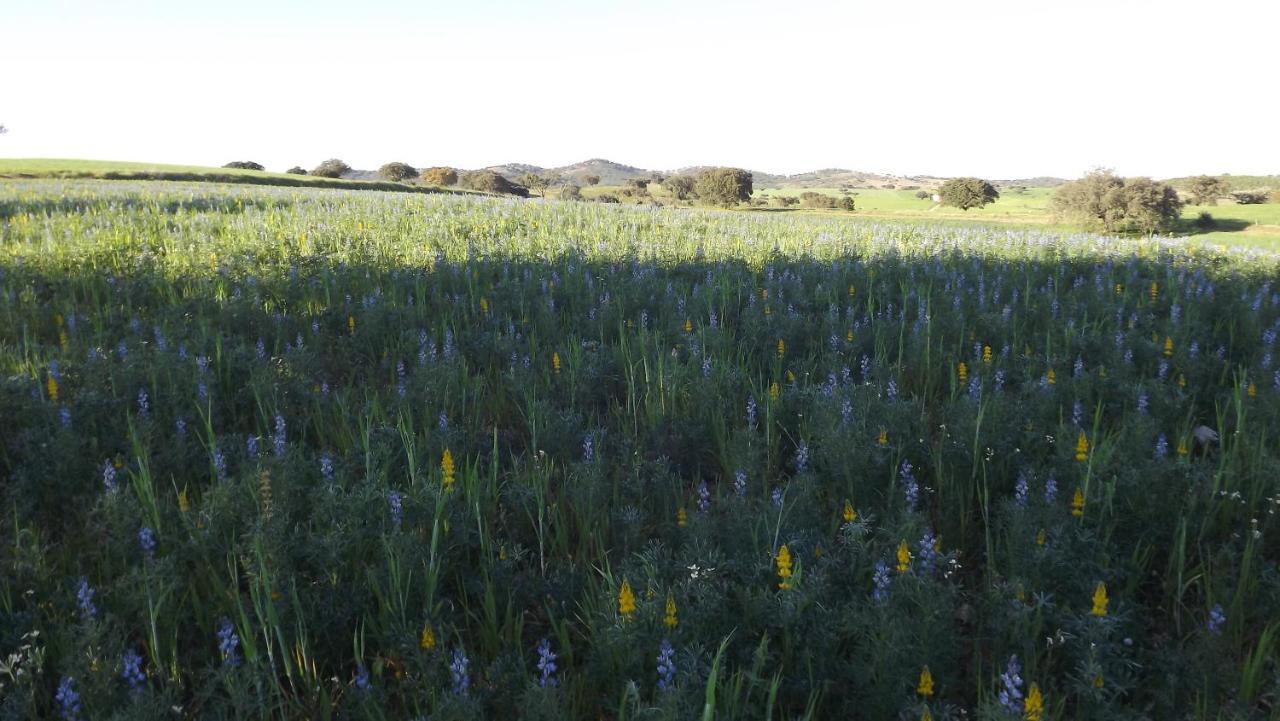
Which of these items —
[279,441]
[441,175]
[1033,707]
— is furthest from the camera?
[441,175]

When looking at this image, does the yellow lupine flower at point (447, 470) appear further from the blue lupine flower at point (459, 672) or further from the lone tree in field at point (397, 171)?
the lone tree in field at point (397, 171)

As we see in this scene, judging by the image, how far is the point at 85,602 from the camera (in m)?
2.16

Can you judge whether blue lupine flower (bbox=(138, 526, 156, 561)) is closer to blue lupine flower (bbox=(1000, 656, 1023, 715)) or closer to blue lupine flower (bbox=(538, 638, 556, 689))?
blue lupine flower (bbox=(538, 638, 556, 689))

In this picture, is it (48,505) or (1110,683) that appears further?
(48,505)

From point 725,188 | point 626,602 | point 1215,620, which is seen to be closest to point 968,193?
point 725,188

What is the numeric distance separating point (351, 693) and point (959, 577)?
220 cm

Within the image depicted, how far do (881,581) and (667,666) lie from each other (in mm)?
804

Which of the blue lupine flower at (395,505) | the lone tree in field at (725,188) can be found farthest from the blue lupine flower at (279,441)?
the lone tree in field at (725,188)

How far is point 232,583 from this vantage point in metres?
2.53

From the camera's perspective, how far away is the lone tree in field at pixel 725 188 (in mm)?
70188

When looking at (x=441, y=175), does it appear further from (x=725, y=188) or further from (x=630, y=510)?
(x=630, y=510)

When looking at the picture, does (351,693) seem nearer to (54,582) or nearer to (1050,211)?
(54,582)

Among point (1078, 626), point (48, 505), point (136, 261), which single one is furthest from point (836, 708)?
point (136, 261)

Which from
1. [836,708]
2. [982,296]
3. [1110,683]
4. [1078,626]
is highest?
[982,296]
